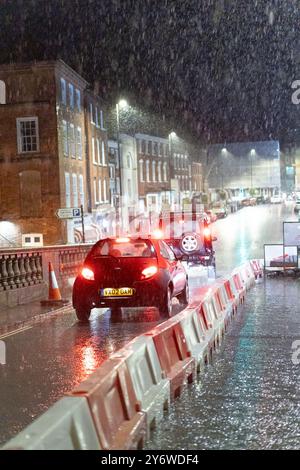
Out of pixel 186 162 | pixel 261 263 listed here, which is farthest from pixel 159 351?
pixel 186 162

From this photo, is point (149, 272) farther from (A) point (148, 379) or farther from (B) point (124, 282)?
(A) point (148, 379)

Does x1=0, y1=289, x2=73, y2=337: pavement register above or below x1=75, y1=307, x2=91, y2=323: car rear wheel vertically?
below

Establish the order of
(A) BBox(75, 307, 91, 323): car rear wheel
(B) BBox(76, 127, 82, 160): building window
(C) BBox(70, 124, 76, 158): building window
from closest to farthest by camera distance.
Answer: (A) BBox(75, 307, 91, 323): car rear wheel
(C) BBox(70, 124, 76, 158): building window
(B) BBox(76, 127, 82, 160): building window

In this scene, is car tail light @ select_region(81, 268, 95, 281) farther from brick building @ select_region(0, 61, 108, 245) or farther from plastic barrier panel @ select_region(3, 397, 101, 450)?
brick building @ select_region(0, 61, 108, 245)

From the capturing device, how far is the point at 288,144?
14825 cm

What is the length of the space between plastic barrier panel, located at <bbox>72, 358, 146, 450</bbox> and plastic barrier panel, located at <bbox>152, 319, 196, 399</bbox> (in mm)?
1362

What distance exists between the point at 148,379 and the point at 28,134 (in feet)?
121

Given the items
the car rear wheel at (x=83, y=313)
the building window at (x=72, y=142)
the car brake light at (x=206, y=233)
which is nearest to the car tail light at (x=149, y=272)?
the car rear wheel at (x=83, y=313)

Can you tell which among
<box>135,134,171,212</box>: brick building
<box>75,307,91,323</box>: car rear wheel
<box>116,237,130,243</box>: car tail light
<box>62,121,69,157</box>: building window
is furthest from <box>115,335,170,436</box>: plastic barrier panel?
<box>135,134,171,212</box>: brick building

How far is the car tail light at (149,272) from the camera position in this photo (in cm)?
1274

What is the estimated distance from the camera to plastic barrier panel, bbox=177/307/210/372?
28.3 ft

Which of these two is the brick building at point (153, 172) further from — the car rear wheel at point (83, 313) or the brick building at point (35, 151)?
the car rear wheel at point (83, 313)

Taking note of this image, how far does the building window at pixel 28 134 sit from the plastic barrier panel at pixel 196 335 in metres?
33.5
